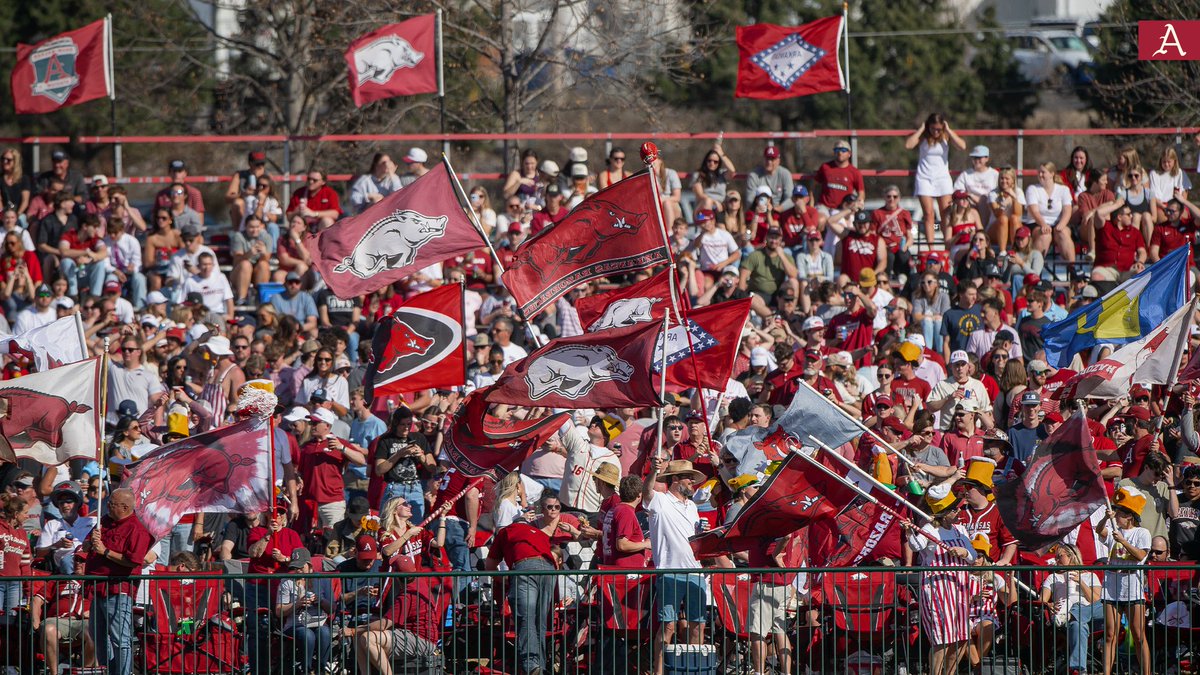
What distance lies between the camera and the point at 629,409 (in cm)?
1658

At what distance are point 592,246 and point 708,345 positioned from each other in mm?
1219

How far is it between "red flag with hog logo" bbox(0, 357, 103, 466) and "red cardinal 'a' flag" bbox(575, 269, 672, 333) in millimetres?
4035

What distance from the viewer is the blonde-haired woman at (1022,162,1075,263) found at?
21078mm

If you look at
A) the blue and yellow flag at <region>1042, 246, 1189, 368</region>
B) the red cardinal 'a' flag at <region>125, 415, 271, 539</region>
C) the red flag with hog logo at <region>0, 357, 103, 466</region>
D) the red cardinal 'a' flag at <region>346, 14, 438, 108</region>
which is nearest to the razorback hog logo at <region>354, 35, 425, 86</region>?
the red cardinal 'a' flag at <region>346, 14, 438, 108</region>

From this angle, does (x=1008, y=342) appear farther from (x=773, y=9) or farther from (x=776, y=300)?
(x=773, y=9)

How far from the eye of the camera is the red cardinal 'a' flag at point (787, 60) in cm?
2369

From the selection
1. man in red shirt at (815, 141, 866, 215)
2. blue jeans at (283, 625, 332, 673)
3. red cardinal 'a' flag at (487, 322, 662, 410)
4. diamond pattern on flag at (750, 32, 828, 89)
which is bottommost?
blue jeans at (283, 625, 332, 673)

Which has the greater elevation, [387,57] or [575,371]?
[387,57]

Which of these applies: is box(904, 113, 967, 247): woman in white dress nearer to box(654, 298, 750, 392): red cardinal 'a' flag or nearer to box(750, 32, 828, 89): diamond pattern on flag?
box(750, 32, 828, 89): diamond pattern on flag

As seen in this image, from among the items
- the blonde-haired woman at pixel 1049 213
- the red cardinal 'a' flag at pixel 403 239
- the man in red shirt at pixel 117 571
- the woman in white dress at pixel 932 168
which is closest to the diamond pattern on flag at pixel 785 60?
the woman in white dress at pixel 932 168

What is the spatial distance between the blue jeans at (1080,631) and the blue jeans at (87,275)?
493 inches

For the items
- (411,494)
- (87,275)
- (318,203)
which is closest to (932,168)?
(318,203)

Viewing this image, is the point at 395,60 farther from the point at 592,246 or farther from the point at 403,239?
the point at 592,246

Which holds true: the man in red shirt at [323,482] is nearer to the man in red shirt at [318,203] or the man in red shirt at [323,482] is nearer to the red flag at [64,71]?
the man in red shirt at [318,203]
